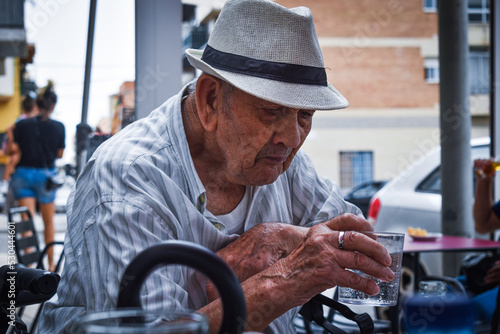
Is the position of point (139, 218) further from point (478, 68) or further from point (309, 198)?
point (478, 68)

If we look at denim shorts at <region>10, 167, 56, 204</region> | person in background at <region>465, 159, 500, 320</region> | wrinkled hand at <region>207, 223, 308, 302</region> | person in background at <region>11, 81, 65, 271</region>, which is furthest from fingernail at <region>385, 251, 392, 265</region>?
denim shorts at <region>10, 167, 56, 204</region>

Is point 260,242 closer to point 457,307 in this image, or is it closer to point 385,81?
point 457,307

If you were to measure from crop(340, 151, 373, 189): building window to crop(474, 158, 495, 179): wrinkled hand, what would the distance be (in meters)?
21.0

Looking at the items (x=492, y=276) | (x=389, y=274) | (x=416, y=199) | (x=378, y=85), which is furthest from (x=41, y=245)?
(x=378, y=85)

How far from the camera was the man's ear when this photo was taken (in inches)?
59.4

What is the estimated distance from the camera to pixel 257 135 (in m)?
1.46

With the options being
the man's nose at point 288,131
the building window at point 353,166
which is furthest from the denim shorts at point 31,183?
the building window at point 353,166

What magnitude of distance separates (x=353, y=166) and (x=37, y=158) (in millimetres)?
20658

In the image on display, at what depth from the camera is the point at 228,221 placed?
5.37 ft

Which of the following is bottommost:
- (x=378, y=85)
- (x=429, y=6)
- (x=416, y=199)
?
(x=416, y=199)

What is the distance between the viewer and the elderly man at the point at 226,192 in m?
1.25

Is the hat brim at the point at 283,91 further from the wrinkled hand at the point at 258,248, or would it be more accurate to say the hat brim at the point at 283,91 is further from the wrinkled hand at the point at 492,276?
the wrinkled hand at the point at 492,276

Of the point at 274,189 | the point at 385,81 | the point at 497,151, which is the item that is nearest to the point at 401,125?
the point at 385,81

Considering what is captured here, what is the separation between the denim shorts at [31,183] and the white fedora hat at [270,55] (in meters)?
5.01
